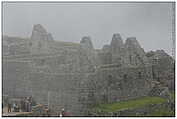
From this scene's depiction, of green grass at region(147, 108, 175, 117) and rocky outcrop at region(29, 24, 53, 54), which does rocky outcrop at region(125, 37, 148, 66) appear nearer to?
green grass at region(147, 108, 175, 117)

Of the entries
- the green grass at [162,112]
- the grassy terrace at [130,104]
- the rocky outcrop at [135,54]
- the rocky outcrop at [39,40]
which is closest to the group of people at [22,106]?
the rocky outcrop at [39,40]

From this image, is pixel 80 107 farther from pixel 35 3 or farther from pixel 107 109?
→ pixel 35 3

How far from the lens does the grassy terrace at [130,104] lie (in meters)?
10.1

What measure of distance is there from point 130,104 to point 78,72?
1640mm

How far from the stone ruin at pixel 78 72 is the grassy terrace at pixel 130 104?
0.68 ft

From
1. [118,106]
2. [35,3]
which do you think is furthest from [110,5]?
[118,106]

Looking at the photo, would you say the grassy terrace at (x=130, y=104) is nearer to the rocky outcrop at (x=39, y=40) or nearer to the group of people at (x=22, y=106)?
the group of people at (x=22, y=106)

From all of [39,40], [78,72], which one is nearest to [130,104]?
[78,72]

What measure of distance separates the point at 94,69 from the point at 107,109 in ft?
4.07

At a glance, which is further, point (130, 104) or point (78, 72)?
point (78, 72)

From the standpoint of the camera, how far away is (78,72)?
412 inches

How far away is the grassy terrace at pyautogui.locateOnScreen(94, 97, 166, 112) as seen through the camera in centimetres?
1008

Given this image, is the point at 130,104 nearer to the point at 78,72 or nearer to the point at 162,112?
the point at 162,112

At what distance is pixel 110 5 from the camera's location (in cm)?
1045
